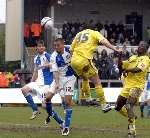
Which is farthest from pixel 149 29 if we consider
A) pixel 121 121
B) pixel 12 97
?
pixel 121 121

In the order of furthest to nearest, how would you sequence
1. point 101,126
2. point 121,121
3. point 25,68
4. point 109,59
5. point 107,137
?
1. point 25,68
2. point 109,59
3. point 121,121
4. point 101,126
5. point 107,137

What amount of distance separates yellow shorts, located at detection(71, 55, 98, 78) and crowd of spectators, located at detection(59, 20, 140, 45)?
2380 centimetres

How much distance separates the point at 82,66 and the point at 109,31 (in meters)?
25.9

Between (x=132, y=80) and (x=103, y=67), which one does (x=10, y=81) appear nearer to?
(x=103, y=67)

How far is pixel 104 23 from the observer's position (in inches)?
1671

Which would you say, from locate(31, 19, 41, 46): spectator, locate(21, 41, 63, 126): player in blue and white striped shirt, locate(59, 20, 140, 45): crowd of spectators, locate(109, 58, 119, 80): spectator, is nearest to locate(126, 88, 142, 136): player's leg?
locate(21, 41, 63, 126): player in blue and white striped shirt

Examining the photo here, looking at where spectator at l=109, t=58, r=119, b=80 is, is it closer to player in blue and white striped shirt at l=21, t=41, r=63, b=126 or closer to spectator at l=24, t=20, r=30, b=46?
spectator at l=24, t=20, r=30, b=46

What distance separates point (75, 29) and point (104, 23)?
333 centimetres

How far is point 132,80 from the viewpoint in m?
14.8

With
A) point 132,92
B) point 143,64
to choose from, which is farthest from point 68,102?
point 143,64

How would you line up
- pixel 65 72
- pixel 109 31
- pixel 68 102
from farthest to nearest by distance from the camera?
pixel 109 31 < pixel 65 72 < pixel 68 102

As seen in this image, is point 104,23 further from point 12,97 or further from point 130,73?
point 130,73

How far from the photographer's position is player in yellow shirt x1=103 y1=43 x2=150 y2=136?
47.5ft

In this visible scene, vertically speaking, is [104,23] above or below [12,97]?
above
